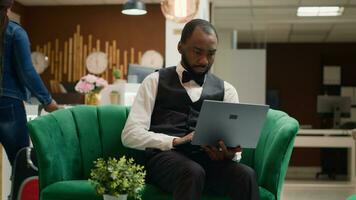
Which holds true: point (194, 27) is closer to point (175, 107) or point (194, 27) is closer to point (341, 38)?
point (175, 107)

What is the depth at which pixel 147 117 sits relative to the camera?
2803mm

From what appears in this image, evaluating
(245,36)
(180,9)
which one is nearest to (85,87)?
(180,9)

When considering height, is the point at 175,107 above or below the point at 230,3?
below

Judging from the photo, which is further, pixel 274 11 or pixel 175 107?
pixel 274 11

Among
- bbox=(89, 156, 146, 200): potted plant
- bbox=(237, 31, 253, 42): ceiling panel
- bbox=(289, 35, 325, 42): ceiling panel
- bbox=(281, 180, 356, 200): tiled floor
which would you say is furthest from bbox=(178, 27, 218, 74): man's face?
bbox=(289, 35, 325, 42): ceiling panel

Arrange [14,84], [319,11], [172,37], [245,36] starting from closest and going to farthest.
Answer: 1. [14,84]
2. [172,37]
3. [319,11]
4. [245,36]

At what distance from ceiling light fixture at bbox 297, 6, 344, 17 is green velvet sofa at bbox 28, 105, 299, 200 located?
6.78 m

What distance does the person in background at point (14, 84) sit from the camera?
312cm

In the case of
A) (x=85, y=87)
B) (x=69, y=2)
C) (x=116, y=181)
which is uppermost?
(x=69, y=2)

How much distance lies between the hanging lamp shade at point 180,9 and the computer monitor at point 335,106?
17.9 ft

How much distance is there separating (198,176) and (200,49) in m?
0.70

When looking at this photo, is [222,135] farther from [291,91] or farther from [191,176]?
[291,91]

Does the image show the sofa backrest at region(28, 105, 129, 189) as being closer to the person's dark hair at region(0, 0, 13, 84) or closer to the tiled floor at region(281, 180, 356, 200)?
the person's dark hair at region(0, 0, 13, 84)

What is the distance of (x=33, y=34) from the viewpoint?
10.2m
